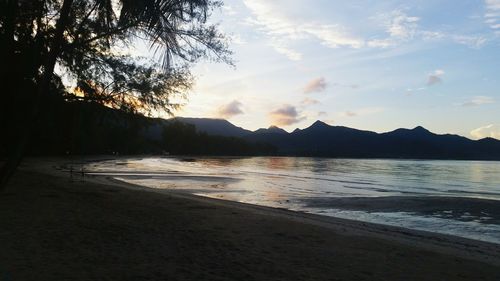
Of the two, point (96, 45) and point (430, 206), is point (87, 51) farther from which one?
point (430, 206)

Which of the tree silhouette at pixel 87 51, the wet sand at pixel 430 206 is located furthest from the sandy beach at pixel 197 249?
the wet sand at pixel 430 206

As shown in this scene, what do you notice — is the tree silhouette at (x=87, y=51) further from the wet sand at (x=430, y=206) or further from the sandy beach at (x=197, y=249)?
the wet sand at (x=430, y=206)

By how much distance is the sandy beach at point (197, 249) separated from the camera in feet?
19.8

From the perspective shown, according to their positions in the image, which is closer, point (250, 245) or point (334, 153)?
point (250, 245)

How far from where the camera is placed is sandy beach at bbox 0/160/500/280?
237 inches

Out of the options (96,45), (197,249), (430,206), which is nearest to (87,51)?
(96,45)

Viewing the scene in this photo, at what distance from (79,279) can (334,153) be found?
190m

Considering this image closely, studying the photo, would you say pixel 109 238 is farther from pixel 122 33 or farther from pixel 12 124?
pixel 12 124

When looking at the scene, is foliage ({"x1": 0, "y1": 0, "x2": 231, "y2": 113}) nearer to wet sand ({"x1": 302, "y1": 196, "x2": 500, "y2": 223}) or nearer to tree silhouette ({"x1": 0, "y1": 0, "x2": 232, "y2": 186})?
tree silhouette ({"x1": 0, "y1": 0, "x2": 232, "y2": 186})

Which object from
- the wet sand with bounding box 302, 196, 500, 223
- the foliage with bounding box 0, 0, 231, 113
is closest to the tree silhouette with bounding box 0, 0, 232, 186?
the foliage with bounding box 0, 0, 231, 113

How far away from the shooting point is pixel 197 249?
7.61 m

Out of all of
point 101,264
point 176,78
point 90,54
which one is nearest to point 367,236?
point 176,78

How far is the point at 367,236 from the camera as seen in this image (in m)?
11.2

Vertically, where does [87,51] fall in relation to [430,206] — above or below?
above
